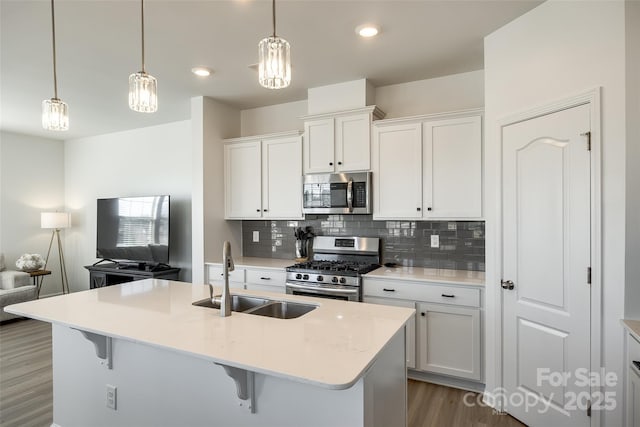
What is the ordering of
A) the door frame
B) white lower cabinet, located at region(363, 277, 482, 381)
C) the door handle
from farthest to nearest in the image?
white lower cabinet, located at region(363, 277, 482, 381)
the door handle
the door frame

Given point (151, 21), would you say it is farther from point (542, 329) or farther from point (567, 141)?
point (542, 329)

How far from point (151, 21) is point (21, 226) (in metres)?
4.99

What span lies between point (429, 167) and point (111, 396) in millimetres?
2839

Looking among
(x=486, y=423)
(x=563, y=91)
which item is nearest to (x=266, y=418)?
(x=486, y=423)

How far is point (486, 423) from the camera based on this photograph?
2471 millimetres

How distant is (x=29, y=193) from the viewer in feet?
19.0

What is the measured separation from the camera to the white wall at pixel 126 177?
Result: 5.05m

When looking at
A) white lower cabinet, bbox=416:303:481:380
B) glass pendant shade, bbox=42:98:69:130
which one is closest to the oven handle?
white lower cabinet, bbox=416:303:481:380

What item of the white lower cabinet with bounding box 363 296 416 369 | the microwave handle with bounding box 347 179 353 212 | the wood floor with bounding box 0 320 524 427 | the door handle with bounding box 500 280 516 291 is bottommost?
the wood floor with bounding box 0 320 524 427

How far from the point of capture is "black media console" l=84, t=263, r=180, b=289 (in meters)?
4.61

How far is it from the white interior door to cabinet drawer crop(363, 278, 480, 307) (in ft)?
1.01

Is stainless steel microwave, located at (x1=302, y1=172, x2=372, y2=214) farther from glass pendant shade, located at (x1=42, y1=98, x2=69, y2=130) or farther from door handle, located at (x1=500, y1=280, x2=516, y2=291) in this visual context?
glass pendant shade, located at (x1=42, y1=98, x2=69, y2=130)

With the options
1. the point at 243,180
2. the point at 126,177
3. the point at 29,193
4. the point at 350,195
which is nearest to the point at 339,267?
the point at 350,195

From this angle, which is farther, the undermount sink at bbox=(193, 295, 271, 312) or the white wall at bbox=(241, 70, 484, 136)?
the white wall at bbox=(241, 70, 484, 136)
